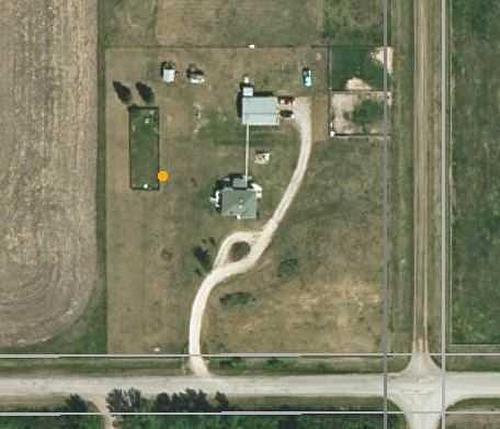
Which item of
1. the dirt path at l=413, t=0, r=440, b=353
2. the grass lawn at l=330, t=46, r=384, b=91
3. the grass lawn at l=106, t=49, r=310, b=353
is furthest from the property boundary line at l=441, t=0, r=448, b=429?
the grass lawn at l=106, t=49, r=310, b=353

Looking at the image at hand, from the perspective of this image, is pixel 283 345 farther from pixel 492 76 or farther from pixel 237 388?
pixel 492 76

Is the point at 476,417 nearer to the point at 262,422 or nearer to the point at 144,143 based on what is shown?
→ the point at 262,422

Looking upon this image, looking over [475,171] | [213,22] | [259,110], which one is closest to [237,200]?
[259,110]

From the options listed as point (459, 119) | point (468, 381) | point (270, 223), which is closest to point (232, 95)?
point (270, 223)

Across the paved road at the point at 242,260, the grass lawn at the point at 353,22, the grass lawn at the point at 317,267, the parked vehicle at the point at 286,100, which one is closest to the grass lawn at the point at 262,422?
the grass lawn at the point at 317,267

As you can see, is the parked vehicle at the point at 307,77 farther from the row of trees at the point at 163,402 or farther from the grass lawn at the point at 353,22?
the row of trees at the point at 163,402

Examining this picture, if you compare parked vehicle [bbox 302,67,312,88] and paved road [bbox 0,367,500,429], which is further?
paved road [bbox 0,367,500,429]

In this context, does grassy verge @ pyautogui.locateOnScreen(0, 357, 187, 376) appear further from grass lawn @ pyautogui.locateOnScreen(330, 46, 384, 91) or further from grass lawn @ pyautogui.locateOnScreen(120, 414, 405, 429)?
grass lawn @ pyautogui.locateOnScreen(330, 46, 384, 91)
